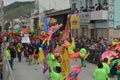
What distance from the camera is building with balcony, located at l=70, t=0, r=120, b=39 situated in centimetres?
3281

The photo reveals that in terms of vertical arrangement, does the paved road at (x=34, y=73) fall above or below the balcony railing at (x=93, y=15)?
below

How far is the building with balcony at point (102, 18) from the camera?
3281 cm

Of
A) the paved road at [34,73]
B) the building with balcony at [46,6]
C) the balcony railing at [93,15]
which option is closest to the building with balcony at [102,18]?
the balcony railing at [93,15]

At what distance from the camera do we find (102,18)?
3281cm

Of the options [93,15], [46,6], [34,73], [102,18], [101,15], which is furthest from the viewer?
[46,6]

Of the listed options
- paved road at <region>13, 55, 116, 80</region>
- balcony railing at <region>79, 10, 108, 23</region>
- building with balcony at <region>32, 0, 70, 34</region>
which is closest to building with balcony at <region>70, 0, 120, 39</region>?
balcony railing at <region>79, 10, 108, 23</region>

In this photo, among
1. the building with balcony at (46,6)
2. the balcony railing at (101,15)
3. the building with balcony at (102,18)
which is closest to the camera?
the balcony railing at (101,15)

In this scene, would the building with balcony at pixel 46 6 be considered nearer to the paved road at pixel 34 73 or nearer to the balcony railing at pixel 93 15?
the balcony railing at pixel 93 15

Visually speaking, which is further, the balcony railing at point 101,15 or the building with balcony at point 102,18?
the building with balcony at point 102,18

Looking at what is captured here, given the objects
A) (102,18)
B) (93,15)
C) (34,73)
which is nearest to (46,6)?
(93,15)

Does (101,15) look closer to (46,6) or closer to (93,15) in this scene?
(93,15)

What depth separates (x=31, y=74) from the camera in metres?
20.8

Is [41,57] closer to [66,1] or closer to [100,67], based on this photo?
[100,67]

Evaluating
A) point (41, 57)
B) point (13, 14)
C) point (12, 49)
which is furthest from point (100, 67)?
point (13, 14)
